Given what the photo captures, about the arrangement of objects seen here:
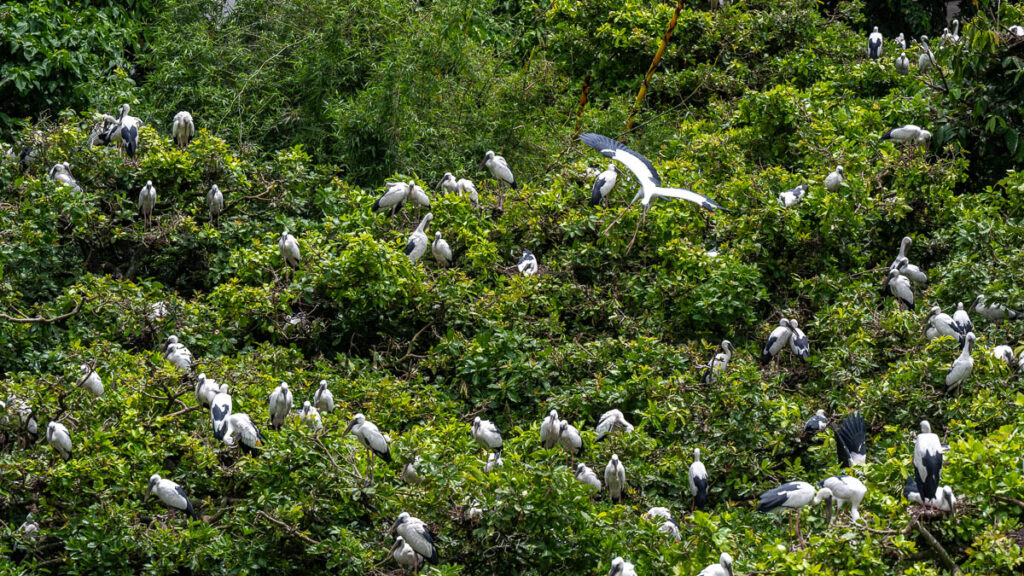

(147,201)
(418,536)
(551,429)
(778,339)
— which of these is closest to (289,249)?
(147,201)

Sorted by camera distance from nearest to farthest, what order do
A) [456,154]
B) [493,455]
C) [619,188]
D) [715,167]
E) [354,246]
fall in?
[493,455], [354,246], [619,188], [715,167], [456,154]

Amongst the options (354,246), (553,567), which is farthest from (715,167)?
(553,567)

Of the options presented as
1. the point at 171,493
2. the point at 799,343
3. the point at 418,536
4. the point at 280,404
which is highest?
the point at 418,536

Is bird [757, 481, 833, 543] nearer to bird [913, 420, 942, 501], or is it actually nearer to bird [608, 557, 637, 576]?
bird [913, 420, 942, 501]

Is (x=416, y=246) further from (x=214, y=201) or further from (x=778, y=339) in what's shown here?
(x=778, y=339)

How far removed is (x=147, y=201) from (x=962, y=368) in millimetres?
5338

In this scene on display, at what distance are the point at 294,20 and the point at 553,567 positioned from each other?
683cm

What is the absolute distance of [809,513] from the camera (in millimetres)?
5621

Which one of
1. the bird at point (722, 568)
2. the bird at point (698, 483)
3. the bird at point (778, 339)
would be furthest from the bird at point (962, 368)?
the bird at point (722, 568)

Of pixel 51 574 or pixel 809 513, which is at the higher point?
pixel 809 513

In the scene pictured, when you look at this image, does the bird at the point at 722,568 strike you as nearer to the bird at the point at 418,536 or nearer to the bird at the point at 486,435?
the bird at the point at 418,536

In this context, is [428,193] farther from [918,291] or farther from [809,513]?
[809,513]

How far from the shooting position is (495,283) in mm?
8609

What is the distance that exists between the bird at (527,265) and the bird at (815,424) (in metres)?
2.29
